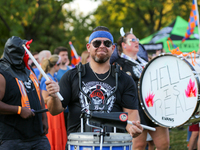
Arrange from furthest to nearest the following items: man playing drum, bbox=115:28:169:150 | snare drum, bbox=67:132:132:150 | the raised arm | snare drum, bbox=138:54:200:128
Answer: man playing drum, bbox=115:28:169:150 < snare drum, bbox=138:54:200:128 < the raised arm < snare drum, bbox=67:132:132:150

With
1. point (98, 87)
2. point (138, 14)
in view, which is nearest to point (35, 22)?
point (138, 14)

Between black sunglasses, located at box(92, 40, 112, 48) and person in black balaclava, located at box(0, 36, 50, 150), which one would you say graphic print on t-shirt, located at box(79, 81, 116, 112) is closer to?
black sunglasses, located at box(92, 40, 112, 48)

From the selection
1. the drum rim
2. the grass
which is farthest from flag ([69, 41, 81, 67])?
the drum rim

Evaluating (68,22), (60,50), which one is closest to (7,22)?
(68,22)

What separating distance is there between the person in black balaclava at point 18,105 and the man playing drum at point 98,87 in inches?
22.9

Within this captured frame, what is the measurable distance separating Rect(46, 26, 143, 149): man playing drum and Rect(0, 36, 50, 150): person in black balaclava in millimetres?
582

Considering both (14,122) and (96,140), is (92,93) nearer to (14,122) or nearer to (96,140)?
(96,140)

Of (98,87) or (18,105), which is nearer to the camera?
(98,87)

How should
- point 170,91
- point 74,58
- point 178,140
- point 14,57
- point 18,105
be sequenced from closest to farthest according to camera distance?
point 18,105
point 14,57
point 170,91
point 178,140
point 74,58

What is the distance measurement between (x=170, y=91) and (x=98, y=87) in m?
1.67

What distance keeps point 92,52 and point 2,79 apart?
1.05 metres

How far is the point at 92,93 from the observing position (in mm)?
3195

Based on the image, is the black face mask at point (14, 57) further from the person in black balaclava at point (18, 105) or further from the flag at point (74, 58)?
the flag at point (74, 58)

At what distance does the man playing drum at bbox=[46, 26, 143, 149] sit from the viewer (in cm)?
321
